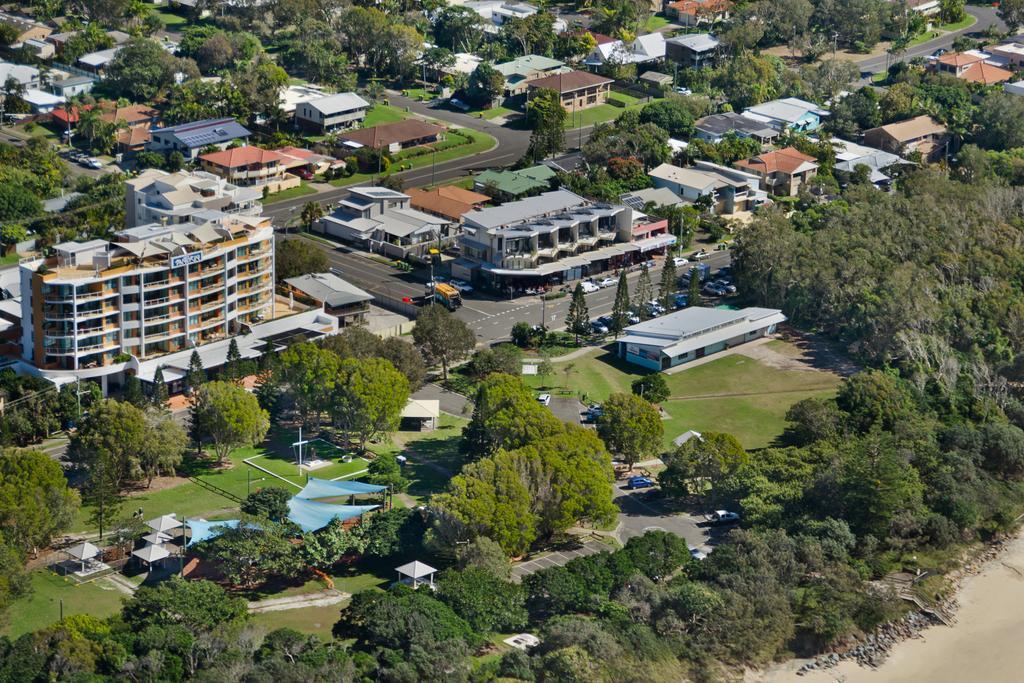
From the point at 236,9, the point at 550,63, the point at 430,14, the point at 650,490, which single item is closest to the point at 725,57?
the point at 550,63

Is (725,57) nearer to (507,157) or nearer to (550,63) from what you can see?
(550,63)

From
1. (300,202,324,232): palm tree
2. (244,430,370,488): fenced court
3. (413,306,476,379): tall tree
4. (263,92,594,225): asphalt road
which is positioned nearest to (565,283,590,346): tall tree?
(413,306,476,379): tall tree

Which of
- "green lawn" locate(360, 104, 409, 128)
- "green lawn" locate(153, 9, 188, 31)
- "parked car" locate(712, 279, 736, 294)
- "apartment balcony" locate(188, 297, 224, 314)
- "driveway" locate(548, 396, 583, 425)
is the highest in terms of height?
"green lawn" locate(153, 9, 188, 31)

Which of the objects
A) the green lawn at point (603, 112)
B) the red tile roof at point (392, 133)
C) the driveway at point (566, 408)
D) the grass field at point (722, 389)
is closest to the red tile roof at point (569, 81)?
the green lawn at point (603, 112)

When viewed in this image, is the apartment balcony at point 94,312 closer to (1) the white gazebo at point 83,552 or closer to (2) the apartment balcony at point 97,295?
(2) the apartment balcony at point 97,295

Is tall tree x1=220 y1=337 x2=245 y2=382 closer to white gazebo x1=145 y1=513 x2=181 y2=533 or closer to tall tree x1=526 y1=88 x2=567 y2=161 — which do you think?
white gazebo x1=145 y1=513 x2=181 y2=533
